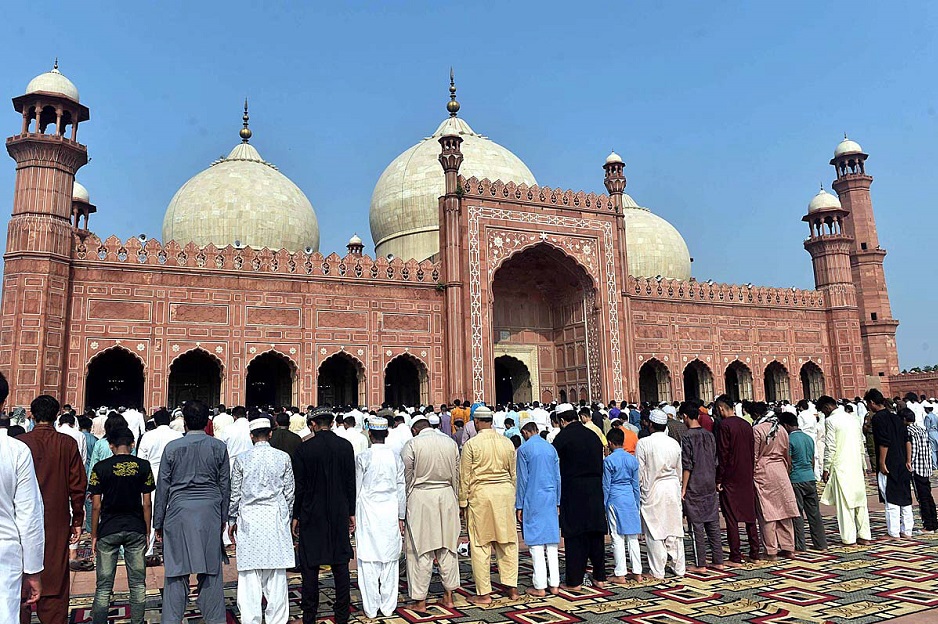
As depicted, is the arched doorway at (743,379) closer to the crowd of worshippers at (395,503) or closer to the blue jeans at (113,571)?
the crowd of worshippers at (395,503)

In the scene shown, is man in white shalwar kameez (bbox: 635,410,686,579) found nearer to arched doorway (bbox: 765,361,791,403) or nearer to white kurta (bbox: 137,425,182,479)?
white kurta (bbox: 137,425,182,479)

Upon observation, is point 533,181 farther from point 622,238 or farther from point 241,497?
point 241,497

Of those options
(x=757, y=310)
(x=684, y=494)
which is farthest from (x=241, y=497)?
(x=757, y=310)

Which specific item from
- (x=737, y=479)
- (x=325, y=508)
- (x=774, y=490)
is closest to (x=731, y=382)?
(x=774, y=490)

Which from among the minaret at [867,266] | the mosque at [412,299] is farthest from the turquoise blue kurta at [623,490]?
the minaret at [867,266]

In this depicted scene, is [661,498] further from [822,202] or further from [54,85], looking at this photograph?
[822,202]

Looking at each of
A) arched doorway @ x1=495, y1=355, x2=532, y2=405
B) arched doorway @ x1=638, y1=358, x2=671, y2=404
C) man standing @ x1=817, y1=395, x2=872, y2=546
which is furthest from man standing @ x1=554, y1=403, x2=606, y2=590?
arched doorway @ x1=495, y1=355, x2=532, y2=405

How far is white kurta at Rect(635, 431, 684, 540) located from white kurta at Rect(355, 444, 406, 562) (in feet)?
7.15

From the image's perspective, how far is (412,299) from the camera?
707 inches

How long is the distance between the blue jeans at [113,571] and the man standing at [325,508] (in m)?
1.03

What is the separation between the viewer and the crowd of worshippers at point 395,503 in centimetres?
427

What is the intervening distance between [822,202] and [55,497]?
26.2m

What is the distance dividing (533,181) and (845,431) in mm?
19858

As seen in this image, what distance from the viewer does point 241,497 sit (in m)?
4.63
